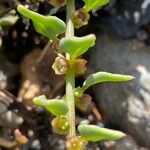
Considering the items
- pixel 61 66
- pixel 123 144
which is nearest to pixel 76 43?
pixel 61 66

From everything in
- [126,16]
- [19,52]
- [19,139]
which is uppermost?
[126,16]

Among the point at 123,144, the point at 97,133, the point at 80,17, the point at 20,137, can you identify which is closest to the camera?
the point at 97,133

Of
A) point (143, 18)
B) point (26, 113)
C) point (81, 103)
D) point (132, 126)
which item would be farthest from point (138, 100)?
point (81, 103)

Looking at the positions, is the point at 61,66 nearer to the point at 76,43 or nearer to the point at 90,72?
the point at 76,43

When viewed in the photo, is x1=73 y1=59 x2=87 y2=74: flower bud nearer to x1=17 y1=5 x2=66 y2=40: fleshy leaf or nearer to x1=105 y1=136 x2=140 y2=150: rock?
x1=17 y1=5 x2=66 y2=40: fleshy leaf

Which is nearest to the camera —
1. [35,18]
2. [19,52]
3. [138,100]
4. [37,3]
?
[35,18]

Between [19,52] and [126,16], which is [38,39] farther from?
[126,16]

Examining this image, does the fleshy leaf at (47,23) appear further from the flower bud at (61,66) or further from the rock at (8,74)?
the rock at (8,74)
